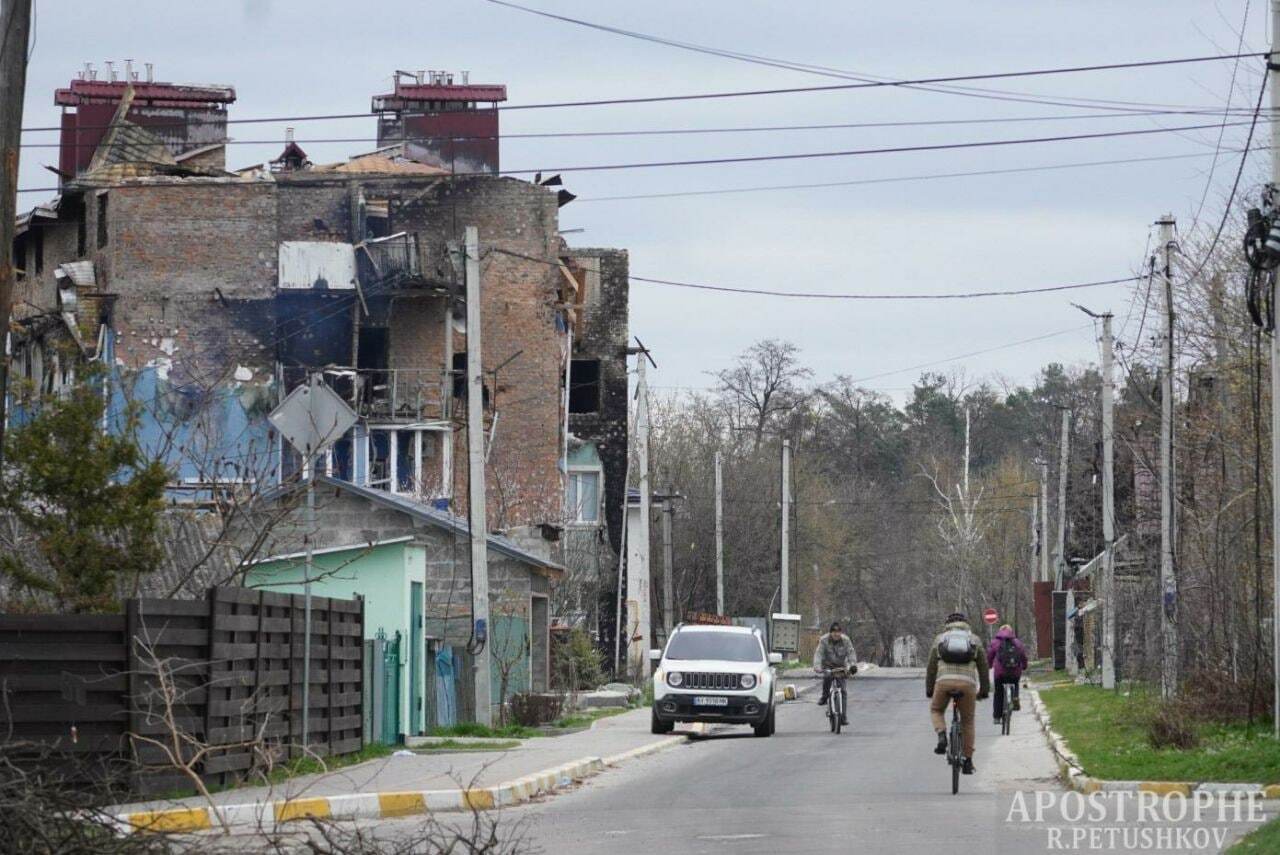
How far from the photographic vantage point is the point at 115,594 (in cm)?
2059

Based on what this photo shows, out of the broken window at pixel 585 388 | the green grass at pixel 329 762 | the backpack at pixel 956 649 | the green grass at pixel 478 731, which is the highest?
the broken window at pixel 585 388

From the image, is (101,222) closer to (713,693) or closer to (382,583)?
(713,693)

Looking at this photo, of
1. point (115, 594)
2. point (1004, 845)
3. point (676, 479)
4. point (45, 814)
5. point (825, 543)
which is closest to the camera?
point (45, 814)

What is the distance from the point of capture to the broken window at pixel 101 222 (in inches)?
2212

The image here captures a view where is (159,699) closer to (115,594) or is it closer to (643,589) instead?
(115,594)

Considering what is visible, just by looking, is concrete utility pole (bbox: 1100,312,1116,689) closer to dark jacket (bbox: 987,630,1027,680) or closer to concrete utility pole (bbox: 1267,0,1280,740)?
dark jacket (bbox: 987,630,1027,680)

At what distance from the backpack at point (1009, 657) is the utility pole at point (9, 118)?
→ 62.9 feet

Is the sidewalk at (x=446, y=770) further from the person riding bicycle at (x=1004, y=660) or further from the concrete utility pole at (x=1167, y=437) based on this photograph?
the concrete utility pole at (x=1167, y=437)

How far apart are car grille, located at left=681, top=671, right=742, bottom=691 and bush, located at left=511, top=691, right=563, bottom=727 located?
2756 mm

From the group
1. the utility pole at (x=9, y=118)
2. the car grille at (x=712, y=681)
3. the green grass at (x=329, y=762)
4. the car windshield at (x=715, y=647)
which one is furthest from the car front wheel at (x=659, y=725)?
the utility pole at (x=9, y=118)

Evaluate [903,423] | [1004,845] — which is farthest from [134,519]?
[903,423]

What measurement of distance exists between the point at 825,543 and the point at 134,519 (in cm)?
7587

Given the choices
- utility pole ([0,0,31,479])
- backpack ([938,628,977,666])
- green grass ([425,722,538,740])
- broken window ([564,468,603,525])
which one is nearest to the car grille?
green grass ([425,722,538,740])

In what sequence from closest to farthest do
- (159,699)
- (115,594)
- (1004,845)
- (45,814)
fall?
(45,814) < (1004,845) < (159,699) < (115,594)
